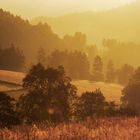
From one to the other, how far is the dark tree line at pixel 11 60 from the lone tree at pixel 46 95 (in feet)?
422

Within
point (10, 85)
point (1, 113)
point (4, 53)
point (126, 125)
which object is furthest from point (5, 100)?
point (4, 53)

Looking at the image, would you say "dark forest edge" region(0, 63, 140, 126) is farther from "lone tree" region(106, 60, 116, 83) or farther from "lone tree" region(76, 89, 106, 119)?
"lone tree" region(106, 60, 116, 83)

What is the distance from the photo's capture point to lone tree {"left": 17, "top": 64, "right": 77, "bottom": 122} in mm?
52688

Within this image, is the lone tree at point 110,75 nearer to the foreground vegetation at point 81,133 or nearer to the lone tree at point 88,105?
Answer: the lone tree at point 88,105

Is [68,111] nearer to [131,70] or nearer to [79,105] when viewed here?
[79,105]

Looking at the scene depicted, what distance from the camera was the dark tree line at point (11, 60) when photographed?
7441 inches

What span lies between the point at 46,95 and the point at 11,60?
13830cm

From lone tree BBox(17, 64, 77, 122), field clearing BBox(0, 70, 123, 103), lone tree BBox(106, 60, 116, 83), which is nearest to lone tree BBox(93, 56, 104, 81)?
lone tree BBox(106, 60, 116, 83)

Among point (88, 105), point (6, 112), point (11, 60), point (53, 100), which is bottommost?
point (88, 105)

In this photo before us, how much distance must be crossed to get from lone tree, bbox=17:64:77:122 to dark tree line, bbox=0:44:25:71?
129 meters

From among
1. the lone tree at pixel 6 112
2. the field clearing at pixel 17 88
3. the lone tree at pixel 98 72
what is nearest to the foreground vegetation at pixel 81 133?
the lone tree at pixel 6 112

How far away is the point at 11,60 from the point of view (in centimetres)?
19225

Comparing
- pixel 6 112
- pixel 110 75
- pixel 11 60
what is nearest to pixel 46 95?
pixel 6 112

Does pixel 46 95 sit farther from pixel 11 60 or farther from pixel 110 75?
pixel 110 75
